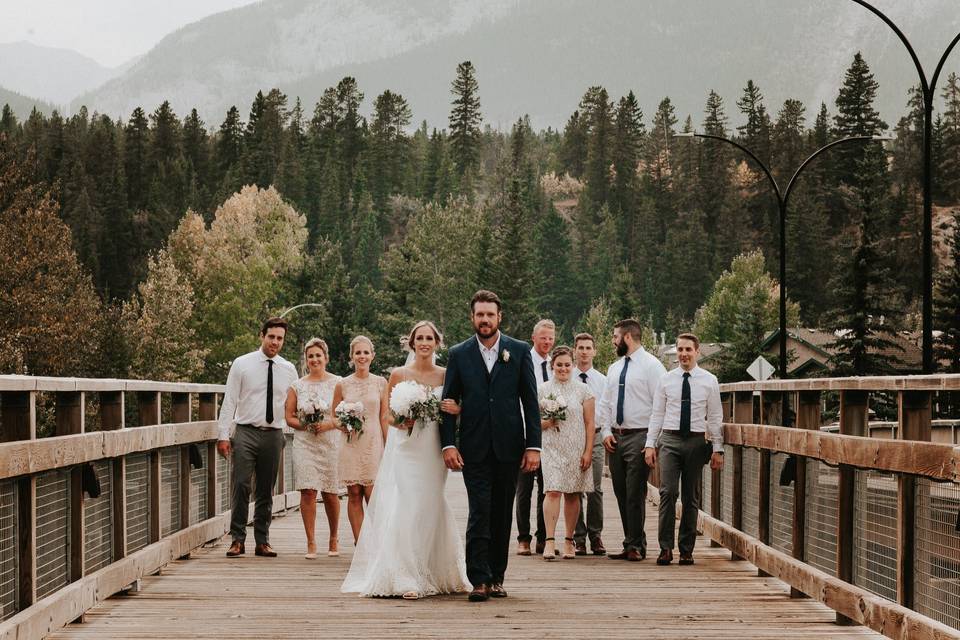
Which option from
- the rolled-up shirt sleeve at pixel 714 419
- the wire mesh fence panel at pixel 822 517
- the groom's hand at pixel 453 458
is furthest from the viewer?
the rolled-up shirt sleeve at pixel 714 419

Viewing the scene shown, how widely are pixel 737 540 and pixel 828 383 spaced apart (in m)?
4.38

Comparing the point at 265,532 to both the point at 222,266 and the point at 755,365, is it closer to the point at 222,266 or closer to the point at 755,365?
the point at 755,365

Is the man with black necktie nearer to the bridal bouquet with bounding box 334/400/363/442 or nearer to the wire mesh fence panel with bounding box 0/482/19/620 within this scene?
the bridal bouquet with bounding box 334/400/363/442

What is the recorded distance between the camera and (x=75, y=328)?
219 feet

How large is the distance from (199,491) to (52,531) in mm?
6267

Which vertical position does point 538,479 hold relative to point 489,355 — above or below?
below

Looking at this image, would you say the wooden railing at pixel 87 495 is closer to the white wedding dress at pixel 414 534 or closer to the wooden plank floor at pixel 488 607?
the wooden plank floor at pixel 488 607

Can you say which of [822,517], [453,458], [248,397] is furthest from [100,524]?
[822,517]

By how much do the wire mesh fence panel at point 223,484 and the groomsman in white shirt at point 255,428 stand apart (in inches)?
56.4

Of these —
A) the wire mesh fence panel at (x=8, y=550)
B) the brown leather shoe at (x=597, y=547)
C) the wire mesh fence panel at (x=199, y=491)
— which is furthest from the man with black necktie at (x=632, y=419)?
the wire mesh fence panel at (x=8, y=550)

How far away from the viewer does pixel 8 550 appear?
7.98 metres

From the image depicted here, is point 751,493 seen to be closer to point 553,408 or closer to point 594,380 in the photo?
point 553,408

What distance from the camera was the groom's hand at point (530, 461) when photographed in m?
11.0

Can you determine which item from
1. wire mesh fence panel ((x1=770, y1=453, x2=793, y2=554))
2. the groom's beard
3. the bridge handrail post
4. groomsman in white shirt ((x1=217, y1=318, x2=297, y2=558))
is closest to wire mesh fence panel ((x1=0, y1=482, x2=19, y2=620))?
the groom's beard
